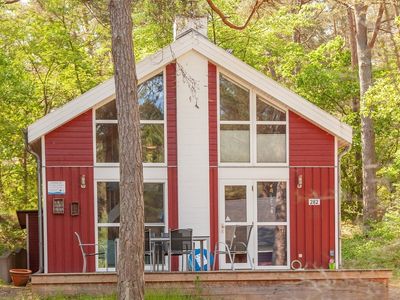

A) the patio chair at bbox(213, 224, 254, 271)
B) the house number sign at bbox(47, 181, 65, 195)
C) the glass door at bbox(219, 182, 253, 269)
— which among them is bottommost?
the patio chair at bbox(213, 224, 254, 271)

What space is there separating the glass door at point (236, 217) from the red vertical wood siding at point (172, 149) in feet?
3.09

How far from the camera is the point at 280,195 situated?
1220 centimetres

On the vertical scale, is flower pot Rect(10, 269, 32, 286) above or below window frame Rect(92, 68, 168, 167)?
below

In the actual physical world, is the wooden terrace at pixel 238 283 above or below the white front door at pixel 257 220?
below

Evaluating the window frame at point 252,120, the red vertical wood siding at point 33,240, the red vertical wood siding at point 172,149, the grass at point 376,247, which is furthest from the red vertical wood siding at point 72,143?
the grass at point 376,247

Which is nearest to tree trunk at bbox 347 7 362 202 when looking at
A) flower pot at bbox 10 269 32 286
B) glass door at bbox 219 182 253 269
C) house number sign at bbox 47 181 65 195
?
glass door at bbox 219 182 253 269

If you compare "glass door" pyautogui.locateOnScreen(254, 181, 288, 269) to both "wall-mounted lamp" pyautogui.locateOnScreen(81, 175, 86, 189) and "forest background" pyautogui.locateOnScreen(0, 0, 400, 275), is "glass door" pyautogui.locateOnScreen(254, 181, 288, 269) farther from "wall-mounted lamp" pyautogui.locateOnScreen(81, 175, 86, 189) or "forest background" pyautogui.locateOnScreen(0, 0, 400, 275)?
"forest background" pyautogui.locateOnScreen(0, 0, 400, 275)

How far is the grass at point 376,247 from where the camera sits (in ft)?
47.2

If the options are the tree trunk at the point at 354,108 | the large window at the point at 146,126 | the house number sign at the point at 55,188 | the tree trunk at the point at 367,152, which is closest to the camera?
the house number sign at the point at 55,188

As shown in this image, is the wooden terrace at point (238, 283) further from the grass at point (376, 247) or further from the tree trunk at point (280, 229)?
the grass at point (376, 247)

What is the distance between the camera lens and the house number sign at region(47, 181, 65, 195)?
11.8 metres

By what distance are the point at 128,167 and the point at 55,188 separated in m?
3.97

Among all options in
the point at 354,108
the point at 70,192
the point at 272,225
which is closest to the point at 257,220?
the point at 272,225

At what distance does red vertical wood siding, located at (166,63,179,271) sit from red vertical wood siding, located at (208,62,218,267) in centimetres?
Result: 70
